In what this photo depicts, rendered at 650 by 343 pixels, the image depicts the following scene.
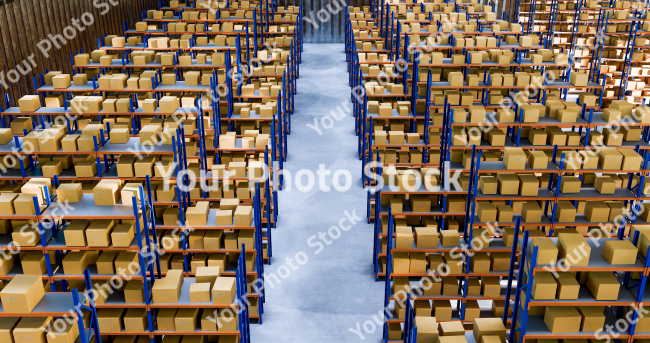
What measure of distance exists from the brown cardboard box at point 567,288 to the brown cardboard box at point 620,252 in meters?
0.48

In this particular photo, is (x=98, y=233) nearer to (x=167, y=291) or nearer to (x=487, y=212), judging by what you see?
(x=167, y=291)

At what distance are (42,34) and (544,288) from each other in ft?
42.1

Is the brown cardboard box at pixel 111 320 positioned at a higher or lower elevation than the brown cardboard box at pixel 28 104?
lower

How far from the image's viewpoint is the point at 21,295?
5.71 m

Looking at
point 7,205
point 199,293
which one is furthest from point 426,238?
point 7,205

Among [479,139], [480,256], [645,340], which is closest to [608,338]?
[645,340]

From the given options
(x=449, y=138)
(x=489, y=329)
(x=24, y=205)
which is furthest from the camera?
(x=449, y=138)

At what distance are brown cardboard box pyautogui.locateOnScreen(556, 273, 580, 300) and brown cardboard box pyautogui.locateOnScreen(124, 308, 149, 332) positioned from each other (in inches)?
203

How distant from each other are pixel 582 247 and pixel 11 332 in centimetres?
648

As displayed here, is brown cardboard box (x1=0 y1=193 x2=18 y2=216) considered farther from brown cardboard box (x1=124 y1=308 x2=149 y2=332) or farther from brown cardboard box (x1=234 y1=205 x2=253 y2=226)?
brown cardboard box (x1=234 y1=205 x2=253 y2=226)

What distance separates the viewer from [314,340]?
8.00 m

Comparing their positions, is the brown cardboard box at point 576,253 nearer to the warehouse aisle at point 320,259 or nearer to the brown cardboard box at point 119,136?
the warehouse aisle at point 320,259

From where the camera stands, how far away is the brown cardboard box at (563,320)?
6.02 meters

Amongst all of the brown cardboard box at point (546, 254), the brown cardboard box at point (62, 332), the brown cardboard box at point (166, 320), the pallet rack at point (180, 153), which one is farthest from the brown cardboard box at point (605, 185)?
the brown cardboard box at point (62, 332)
